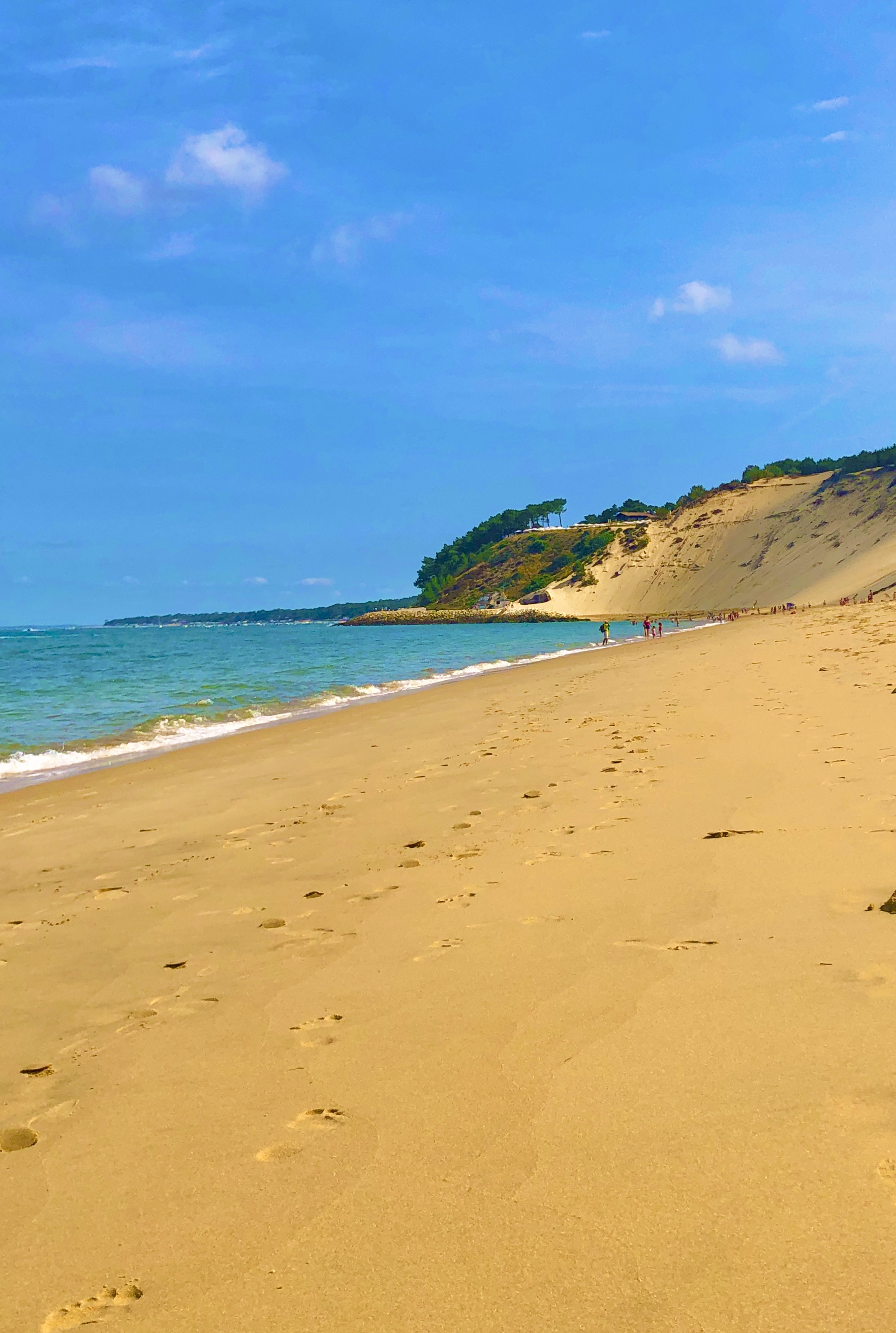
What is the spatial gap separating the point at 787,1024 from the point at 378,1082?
1.63m

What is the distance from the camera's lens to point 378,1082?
3.29 metres

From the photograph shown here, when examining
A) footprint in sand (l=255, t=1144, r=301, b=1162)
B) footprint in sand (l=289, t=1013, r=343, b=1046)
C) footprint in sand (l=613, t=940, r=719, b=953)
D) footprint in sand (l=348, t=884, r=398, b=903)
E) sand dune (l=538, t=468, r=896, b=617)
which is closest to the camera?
footprint in sand (l=255, t=1144, r=301, b=1162)

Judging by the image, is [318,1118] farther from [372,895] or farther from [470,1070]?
[372,895]

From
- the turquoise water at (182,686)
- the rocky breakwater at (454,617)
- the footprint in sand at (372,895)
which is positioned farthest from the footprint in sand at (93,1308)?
the rocky breakwater at (454,617)

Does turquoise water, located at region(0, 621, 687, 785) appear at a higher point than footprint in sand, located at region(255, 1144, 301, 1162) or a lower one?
higher

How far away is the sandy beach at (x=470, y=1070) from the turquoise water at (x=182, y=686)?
934 cm

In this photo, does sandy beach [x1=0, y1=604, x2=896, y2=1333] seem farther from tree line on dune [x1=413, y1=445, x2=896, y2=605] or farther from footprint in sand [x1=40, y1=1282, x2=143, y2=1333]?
Result: tree line on dune [x1=413, y1=445, x2=896, y2=605]

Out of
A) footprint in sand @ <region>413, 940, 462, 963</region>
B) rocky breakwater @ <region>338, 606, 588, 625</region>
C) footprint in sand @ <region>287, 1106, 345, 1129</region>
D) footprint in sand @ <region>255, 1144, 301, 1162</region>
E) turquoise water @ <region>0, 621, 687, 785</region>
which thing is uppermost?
rocky breakwater @ <region>338, 606, 588, 625</region>

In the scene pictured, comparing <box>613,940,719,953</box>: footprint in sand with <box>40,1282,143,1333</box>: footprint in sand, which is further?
<box>613,940,719,953</box>: footprint in sand

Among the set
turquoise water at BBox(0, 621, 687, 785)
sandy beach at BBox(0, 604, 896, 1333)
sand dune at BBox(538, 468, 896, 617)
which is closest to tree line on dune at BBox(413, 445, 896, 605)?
sand dune at BBox(538, 468, 896, 617)

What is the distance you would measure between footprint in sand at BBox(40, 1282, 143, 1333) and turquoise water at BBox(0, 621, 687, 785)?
12.1m

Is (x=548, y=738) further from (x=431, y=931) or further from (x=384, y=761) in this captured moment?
(x=431, y=931)

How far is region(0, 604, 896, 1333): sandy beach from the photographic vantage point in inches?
87.4

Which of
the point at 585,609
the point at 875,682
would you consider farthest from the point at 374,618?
the point at 875,682
